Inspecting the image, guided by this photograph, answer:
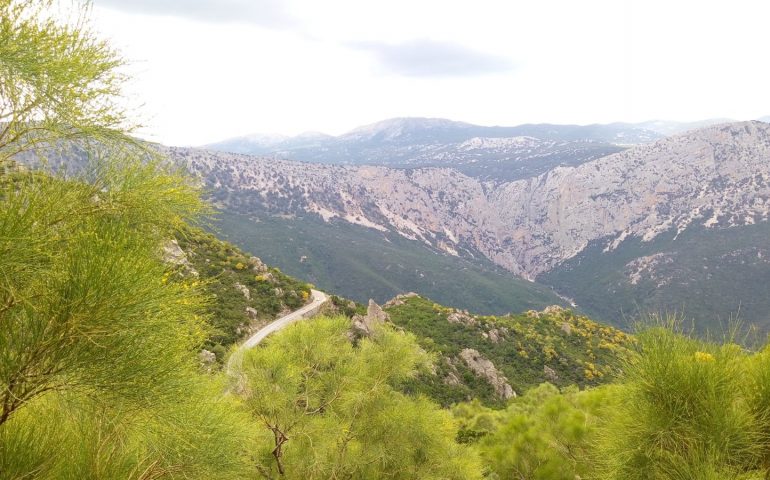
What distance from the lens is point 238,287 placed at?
43031mm

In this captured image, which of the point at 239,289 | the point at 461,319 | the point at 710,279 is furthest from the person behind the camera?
the point at 710,279

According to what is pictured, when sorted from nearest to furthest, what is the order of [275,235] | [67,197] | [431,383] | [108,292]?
[108,292]
[67,197]
[431,383]
[275,235]

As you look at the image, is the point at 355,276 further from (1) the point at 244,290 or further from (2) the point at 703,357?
(2) the point at 703,357

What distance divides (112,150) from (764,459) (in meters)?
10.6

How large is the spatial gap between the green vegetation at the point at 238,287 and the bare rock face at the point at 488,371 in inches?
820

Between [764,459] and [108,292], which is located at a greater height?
[108,292]

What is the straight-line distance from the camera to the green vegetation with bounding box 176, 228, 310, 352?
37281 millimetres

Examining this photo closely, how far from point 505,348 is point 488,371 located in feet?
33.8

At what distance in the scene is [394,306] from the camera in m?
66.4

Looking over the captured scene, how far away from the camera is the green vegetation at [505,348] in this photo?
44438 mm

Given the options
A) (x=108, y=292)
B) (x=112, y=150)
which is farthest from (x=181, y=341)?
(x=112, y=150)

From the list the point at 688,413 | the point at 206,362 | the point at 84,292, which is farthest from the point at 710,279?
the point at 84,292

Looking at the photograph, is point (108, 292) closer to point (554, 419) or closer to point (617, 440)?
point (617, 440)

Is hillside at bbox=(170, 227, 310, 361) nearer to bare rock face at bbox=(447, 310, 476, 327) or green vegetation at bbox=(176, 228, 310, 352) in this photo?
green vegetation at bbox=(176, 228, 310, 352)
